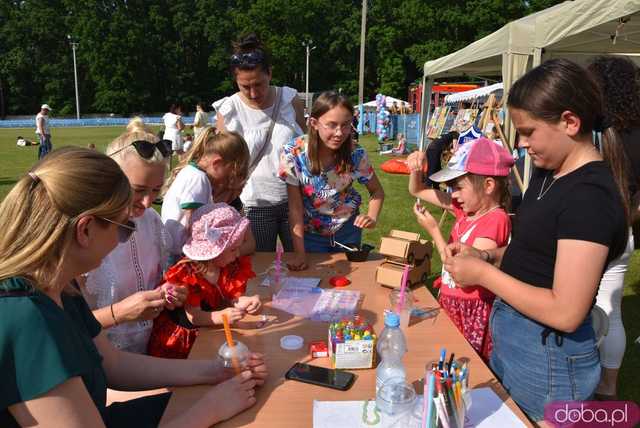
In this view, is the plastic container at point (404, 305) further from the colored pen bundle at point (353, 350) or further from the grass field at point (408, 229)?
the grass field at point (408, 229)

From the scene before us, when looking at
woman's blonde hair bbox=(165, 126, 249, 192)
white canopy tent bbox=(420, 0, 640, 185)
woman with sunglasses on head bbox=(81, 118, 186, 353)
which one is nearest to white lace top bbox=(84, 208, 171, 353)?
woman with sunglasses on head bbox=(81, 118, 186, 353)

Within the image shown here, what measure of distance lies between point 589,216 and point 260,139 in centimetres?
224

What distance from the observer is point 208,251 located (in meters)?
1.97

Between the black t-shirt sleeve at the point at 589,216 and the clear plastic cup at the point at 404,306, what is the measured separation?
2.37ft

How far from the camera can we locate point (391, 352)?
5.16 ft

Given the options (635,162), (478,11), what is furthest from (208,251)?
(478,11)

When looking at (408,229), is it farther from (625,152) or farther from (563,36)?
(625,152)

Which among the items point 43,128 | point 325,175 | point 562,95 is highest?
point 562,95

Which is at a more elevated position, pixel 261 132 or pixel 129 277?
pixel 261 132

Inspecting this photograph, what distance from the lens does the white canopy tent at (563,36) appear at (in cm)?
477

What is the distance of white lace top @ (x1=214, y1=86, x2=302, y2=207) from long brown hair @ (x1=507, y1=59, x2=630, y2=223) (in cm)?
186

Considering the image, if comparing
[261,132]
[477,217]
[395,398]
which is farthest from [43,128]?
[395,398]

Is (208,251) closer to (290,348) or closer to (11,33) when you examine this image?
(290,348)

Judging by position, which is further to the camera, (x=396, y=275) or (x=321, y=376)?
(x=396, y=275)
